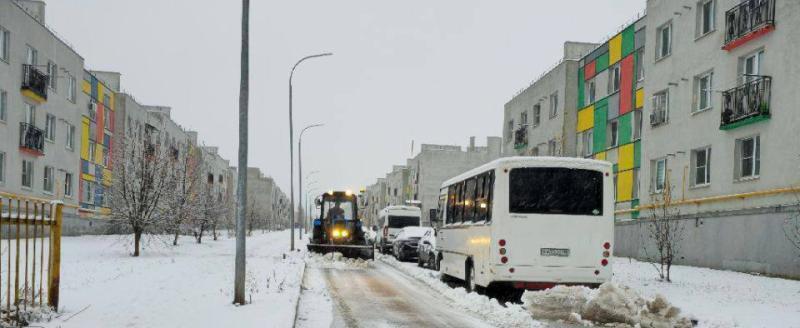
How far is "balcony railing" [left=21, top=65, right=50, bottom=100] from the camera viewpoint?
30923 millimetres

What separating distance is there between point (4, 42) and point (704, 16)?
28.2 metres

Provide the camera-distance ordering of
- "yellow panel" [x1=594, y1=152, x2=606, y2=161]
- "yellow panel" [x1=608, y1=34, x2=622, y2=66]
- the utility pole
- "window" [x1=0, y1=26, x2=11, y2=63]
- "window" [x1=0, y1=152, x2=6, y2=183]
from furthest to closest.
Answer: "yellow panel" [x1=594, y1=152, x2=606, y2=161] < "yellow panel" [x1=608, y1=34, x2=622, y2=66] < "window" [x1=0, y1=152, x2=6, y2=183] < "window" [x1=0, y1=26, x2=11, y2=63] < the utility pole

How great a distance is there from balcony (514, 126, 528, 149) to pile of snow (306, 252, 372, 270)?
59.6 ft

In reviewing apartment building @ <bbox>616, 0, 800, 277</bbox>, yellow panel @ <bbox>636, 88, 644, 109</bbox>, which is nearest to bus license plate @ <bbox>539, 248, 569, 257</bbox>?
apartment building @ <bbox>616, 0, 800, 277</bbox>

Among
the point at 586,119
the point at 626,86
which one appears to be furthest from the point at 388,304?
the point at 586,119

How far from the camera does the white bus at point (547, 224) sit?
40.9 feet

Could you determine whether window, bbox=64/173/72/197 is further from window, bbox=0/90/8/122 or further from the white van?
the white van

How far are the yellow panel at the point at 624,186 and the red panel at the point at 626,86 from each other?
278 centimetres

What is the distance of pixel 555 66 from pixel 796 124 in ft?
64.5

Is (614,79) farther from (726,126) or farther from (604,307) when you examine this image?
(604,307)

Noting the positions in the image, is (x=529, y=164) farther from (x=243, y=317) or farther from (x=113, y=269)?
(x=113, y=269)

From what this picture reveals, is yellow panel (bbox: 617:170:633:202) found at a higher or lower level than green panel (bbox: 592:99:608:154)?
lower

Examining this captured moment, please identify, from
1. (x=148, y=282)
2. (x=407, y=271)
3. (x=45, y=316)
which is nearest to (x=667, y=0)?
(x=407, y=271)

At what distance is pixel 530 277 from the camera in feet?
40.8
